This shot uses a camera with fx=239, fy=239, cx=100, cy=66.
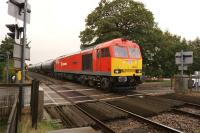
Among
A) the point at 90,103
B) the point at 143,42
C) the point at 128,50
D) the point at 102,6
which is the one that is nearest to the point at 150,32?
the point at 143,42

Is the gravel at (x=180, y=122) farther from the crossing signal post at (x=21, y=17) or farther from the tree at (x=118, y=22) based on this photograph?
the tree at (x=118, y=22)

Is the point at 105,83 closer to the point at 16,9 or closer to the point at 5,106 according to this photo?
the point at 16,9

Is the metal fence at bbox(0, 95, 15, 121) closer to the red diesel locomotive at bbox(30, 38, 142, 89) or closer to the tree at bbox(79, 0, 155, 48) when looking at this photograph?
the red diesel locomotive at bbox(30, 38, 142, 89)

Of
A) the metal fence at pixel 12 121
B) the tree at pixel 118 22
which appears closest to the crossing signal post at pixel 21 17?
the metal fence at pixel 12 121

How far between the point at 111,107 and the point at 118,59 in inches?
200

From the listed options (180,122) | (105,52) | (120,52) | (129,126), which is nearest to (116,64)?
(120,52)

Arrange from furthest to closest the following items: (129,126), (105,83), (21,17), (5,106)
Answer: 1. (105,83)
2. (21,17)
3. (129,126)
4. (5,106)

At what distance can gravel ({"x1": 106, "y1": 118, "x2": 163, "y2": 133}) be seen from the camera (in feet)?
22.3

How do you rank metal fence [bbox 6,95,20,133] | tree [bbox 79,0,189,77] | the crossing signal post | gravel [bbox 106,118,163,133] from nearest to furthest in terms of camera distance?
metal fence [bbox 6,95,20,133] → gravel [bbox 106,118,163,133] → the crossing signal post → tree [bbox 79,0,189,77]

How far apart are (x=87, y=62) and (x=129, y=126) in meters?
11.4

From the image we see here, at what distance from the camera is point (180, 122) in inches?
299

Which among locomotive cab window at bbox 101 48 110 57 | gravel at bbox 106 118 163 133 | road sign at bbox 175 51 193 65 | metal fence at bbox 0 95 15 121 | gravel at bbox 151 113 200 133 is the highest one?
locomotive cab window at bbox 101 48 110 57

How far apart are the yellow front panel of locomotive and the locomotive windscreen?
11.7ft

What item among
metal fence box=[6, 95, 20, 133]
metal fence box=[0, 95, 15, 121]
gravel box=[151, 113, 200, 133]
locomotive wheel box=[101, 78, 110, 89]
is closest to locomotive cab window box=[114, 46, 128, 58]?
locomotive wheel box=[101, 78, 110, 89]
